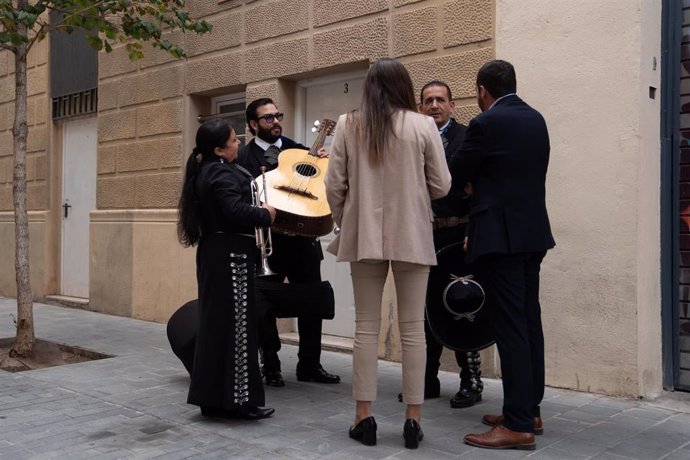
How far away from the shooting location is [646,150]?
4.88m

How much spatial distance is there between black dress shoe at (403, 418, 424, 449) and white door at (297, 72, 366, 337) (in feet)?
9.87

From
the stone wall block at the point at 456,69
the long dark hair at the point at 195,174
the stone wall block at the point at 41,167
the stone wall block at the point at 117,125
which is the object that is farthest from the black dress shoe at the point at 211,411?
the stone wall block at the point at 41,167

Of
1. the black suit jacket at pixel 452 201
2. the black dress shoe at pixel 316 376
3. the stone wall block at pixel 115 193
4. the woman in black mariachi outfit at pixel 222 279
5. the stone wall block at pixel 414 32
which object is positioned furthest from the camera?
the stone wall block at pixel 115 193

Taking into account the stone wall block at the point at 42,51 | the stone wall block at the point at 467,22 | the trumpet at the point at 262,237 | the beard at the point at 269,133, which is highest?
the stone wall block at the point at 42,51

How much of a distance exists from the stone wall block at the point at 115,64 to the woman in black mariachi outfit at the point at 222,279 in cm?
538

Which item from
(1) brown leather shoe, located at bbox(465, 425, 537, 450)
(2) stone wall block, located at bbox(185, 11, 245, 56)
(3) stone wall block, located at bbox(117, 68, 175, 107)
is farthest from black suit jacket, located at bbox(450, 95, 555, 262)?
(3) stone wall block, located at bbox(117, 68, 175, 107)

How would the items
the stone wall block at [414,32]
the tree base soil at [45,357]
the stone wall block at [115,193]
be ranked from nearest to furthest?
the stone wall block at [414,32] < the tree base soil at [45,357] < the stone wall block at [115,193]

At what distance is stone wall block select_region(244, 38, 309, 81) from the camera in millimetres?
7043

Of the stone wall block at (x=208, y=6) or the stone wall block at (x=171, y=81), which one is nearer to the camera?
the stone wall block at (x=208, y=6)

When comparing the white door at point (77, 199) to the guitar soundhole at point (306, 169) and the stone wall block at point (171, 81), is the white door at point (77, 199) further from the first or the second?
the guitar soundhole at point (306, 169)

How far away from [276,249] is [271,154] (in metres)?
0.65

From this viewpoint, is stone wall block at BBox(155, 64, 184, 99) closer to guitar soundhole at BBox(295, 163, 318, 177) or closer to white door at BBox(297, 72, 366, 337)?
white door at BBox(297, 72, 366, 337)

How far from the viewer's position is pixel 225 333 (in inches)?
167

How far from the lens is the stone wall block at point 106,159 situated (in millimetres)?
9383
